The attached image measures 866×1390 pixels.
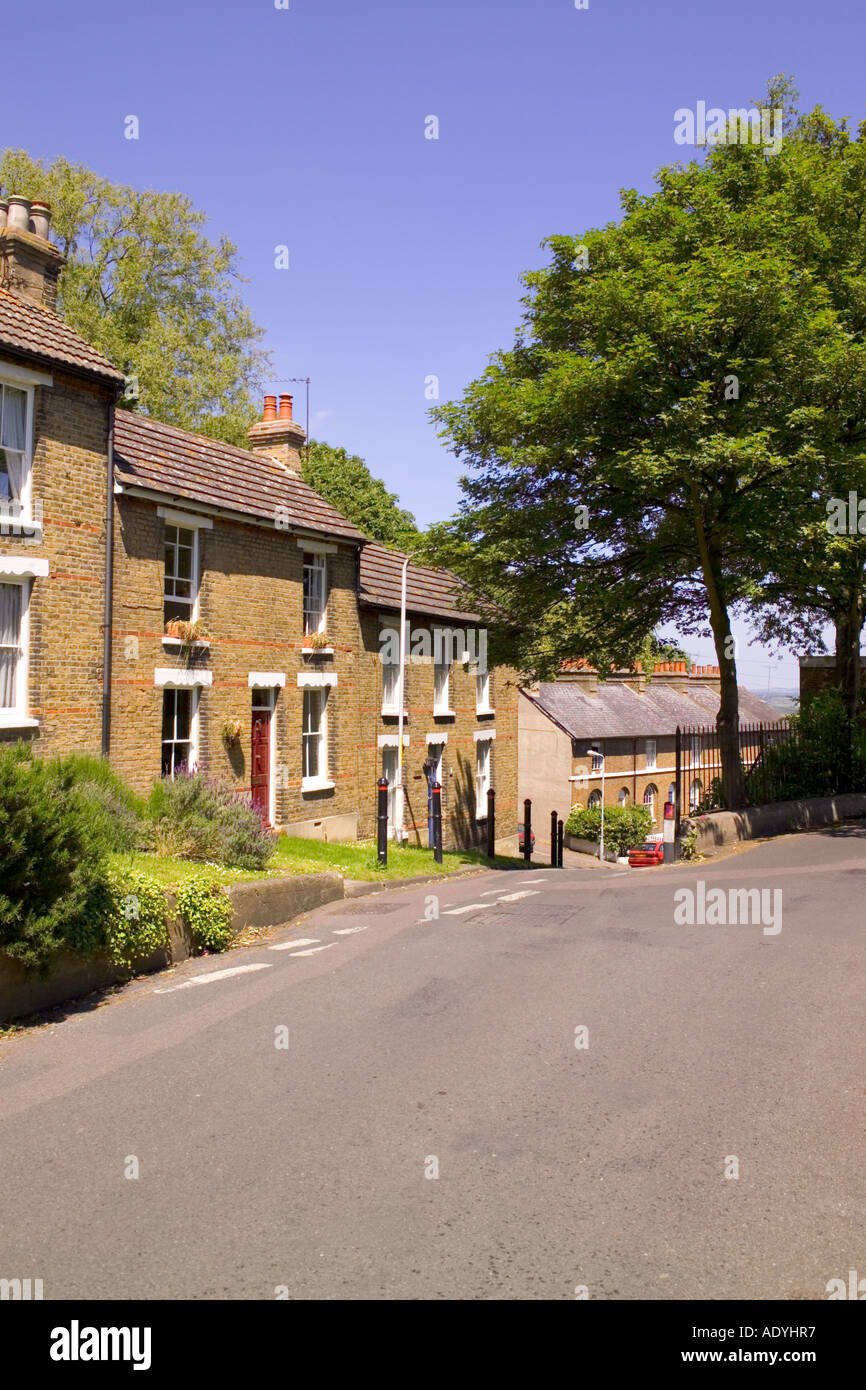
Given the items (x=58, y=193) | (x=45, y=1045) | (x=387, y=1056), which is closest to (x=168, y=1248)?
(x=387, y=1056)

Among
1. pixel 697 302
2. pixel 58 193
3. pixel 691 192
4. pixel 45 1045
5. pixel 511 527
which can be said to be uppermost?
pixel 58 193

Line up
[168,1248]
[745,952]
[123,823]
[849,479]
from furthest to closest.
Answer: [849,479] < [123,823] < [745,952] < [168,1248]

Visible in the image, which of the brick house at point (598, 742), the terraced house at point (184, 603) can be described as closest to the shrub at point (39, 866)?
the terraced house at point (184, 603)

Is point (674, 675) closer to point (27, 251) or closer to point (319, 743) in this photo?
point (319, 743)

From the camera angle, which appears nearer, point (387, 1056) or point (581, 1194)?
point (581, 1194)

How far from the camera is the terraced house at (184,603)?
1532cm

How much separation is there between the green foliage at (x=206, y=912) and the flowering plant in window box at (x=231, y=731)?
24.4 feet

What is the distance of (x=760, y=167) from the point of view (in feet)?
69.2

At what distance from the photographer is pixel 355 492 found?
4709 centimetres

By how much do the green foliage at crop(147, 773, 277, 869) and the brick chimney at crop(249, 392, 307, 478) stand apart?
400 inches

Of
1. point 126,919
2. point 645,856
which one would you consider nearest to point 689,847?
point 126,919

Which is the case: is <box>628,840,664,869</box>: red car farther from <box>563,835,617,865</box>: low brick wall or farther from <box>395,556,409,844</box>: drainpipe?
<box>395,556,409,844</box>: drainpipe

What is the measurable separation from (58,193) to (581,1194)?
3918 centimetres

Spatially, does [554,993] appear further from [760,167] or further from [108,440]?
[760,167]
